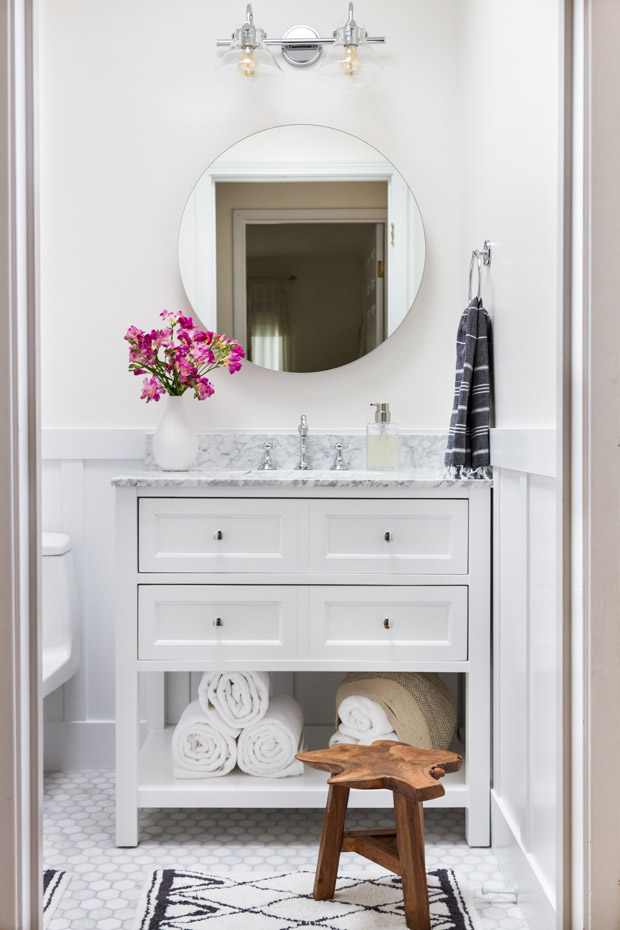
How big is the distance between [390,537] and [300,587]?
9.2 inches

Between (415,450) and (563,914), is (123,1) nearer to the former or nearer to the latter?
(415,450)

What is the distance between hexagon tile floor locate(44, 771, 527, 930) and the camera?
1.56m

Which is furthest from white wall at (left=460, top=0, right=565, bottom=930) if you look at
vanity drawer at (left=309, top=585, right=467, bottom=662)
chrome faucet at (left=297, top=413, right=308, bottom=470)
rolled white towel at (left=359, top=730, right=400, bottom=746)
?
chrome faucet at (left=297, top=413, right=308, bottom=470)

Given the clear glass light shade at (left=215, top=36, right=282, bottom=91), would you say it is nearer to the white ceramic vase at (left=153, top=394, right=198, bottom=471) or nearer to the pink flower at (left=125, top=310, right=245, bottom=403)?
the pink flower at (left=125, top=310, right=245, bottom=403)

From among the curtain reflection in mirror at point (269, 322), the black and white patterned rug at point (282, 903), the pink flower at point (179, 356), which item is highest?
the curtain reflection in mirror at point (269, 322)

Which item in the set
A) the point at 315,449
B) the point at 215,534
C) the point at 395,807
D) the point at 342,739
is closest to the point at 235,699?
the point at 342,739

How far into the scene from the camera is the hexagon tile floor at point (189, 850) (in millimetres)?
1559

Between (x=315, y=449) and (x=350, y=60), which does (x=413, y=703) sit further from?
(x=350, y=60)

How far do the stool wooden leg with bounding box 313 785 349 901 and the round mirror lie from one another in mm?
Answer: 1162

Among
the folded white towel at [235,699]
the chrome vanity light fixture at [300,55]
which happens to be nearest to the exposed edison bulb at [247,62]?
the chrome vanity light fixture at [300,55]

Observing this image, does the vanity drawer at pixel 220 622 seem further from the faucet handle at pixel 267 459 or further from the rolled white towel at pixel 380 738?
the faucet handle at pixel 267 459

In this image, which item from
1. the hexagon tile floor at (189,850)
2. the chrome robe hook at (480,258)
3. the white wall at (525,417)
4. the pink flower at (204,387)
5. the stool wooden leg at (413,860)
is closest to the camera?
the white wall at (525,417)

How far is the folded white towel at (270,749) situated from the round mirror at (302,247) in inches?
38.2

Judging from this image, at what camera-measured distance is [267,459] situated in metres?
2.19
